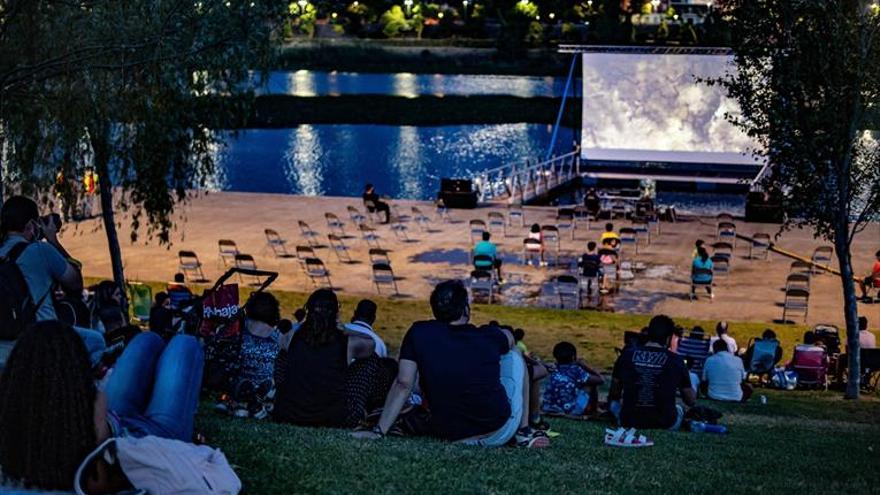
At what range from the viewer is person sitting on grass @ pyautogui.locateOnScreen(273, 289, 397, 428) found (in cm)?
784

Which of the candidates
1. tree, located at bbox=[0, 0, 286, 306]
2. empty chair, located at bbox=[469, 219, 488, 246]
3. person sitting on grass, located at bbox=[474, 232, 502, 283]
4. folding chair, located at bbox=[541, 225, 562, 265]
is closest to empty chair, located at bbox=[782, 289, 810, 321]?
person sitting on grass, located at bbox=[474, 232, 502, 283]

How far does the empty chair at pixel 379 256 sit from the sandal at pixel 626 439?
48.1 feet

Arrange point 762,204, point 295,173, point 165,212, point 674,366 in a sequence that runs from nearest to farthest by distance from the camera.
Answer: point 674,366
point 165,212
point 762,204
point 295,173

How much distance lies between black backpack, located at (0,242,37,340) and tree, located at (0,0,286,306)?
5178 millimetres

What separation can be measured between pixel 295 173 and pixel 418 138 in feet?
47.0

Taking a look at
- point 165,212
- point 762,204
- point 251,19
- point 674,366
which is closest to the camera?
point 674,366

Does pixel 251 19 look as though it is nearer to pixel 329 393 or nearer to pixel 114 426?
pixel 329 393

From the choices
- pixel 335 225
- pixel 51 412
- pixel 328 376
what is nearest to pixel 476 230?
pixel 335 225

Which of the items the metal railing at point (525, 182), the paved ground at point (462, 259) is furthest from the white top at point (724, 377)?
A: the metal railing at point (525, 182)

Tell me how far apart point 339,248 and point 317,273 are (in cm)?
356

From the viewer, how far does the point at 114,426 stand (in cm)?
556

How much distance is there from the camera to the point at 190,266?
22906mm

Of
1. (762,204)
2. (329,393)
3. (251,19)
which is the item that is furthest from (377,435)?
(762,204)

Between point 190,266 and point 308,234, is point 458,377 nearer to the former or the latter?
point 190,266
